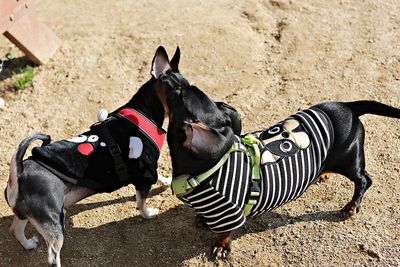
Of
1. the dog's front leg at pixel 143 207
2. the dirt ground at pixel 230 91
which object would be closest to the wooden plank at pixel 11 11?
the dirt ground at pixel 230 91

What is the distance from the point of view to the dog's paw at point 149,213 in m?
4.93

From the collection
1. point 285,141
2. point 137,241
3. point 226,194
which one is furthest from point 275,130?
point 137,241

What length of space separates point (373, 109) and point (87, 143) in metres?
2.27

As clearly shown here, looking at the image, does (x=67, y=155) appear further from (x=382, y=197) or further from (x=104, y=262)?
(x=382, y=197)

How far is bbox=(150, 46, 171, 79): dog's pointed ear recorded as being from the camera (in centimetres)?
452

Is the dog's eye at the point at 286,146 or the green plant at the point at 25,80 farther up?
the green plant at the point at 25,80

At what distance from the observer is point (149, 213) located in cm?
498

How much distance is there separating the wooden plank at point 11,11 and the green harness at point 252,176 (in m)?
3.03

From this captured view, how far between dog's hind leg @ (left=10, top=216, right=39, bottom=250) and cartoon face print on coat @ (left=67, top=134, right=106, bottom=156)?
3.00 feet

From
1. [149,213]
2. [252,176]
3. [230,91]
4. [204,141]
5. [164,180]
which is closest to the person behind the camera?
A: [204,141]

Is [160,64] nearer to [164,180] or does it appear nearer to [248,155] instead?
[248,155]

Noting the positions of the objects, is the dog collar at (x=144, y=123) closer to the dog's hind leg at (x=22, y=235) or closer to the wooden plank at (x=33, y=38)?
the dog's hind leg at (x=22, y=235)

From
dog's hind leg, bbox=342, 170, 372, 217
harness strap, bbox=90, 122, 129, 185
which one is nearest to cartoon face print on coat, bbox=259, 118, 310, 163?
dog's hind leg, bbox=342, 170, 372, 217

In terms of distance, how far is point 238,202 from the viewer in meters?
4.15
